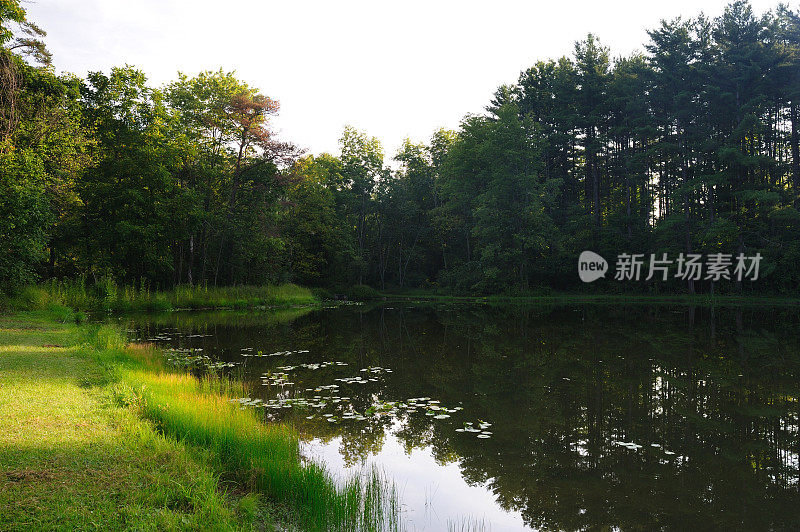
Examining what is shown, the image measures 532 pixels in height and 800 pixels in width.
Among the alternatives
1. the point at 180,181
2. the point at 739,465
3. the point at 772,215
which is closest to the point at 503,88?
the point at 772,215

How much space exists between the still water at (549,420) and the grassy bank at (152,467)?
0.78 m

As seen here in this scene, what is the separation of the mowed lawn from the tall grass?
313 mm

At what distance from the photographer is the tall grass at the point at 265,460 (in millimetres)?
3945

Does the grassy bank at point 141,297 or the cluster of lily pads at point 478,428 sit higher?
the grassy bank at point 141,297

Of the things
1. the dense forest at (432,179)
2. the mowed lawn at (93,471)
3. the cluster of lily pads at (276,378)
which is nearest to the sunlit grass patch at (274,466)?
the mowed lawn at (93,471)

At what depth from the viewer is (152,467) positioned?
3.99m

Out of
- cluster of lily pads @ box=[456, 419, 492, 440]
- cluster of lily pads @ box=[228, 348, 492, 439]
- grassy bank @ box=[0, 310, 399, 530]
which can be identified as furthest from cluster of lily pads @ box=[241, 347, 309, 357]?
cluster of lily pads @ box=[456, 419, 492, 440]

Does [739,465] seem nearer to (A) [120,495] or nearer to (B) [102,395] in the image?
(A) [120,495]

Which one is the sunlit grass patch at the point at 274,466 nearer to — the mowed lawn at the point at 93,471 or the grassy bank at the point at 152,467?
the grassy bank at the point at 152,467

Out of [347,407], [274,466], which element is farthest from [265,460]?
[347,407]

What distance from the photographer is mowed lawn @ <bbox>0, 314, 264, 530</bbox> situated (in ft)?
10.3

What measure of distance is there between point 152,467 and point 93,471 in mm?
430

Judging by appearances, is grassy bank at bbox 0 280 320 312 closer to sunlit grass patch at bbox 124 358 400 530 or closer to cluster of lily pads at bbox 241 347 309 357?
cluster of lily pads at bbox 241 347 309 357

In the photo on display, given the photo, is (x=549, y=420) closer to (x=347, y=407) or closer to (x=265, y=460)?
(x=347, y=407)
